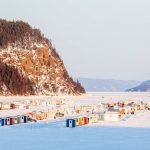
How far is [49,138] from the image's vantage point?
39.1 meters

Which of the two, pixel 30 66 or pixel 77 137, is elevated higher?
pixel 30 66

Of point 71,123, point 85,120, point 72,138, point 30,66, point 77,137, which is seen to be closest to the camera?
point 72,138

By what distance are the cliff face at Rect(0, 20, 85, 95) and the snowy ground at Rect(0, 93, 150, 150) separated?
9481 cm

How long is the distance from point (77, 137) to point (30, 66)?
120 metres

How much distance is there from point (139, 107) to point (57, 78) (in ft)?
279

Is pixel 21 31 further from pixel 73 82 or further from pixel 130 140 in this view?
pixel 130 140

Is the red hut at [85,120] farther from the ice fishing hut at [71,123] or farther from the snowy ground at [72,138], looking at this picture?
the snowy ground at [72,138]

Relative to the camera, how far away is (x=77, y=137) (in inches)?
1553

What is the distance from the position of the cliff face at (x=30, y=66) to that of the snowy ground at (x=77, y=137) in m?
94.8

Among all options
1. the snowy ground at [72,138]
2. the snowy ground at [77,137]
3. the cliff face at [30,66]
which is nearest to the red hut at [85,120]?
the snowy ground at [77,137]

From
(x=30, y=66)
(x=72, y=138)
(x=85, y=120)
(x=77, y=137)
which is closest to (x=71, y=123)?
(x=85, y=120)

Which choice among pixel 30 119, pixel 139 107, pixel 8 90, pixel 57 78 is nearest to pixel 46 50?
pixel 57 78

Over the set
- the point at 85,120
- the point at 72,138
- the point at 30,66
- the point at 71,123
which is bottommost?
the point at 72,138

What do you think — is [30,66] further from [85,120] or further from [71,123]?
[71,123]
